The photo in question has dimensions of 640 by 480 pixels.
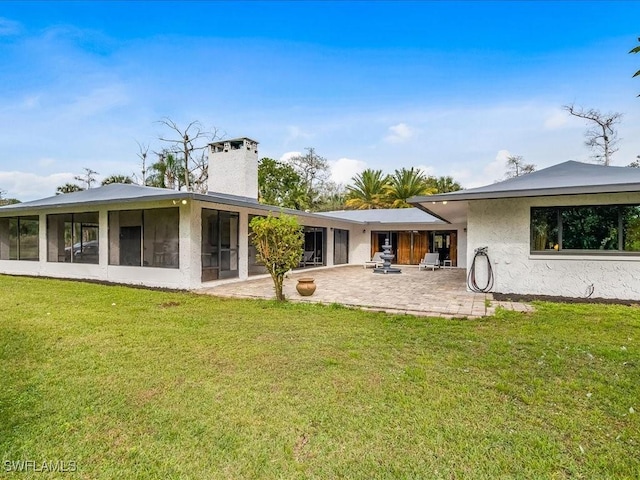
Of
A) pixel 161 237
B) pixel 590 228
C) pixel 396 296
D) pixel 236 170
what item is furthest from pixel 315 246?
pixel 590 228

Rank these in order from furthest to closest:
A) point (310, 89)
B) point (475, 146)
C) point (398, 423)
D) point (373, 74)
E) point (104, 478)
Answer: point (475, 146) < point (310, 89) < point (373, 74) < point (398, 423) < point (104, 478)

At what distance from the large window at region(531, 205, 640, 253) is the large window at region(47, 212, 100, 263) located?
44.4 feet

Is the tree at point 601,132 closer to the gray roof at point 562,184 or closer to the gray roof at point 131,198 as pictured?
the gray roof at point 562,184

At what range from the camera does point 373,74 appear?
14.5 metres

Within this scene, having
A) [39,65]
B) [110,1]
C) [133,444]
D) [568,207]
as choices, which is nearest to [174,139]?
[39,65]

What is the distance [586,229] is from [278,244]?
751 centimetres

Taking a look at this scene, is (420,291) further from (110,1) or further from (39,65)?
(39,65)

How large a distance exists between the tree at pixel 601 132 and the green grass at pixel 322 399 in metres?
27.2

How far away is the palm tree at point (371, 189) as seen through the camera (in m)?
30.7

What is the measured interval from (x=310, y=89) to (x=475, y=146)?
11506mm

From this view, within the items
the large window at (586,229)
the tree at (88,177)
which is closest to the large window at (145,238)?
the large window at (586,229)

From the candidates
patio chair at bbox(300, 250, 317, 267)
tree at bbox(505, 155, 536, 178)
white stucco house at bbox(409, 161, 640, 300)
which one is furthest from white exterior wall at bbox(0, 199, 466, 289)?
tree at bbox(505, 155, 536, 178)

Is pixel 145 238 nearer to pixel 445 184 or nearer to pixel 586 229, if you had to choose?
pixel 586 229

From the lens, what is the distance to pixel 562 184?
9117mm
